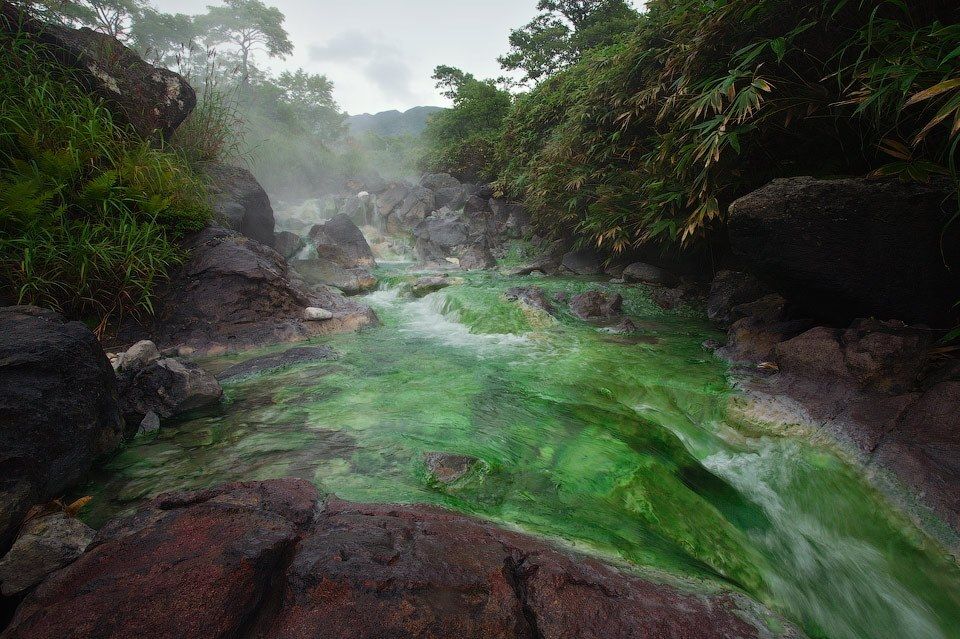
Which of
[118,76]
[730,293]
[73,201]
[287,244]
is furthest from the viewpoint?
[287,244]

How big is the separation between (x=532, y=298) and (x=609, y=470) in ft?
13.6

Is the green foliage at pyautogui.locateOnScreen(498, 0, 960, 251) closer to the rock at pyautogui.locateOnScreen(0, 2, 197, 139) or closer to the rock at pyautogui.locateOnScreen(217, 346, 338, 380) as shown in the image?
the rock at pyautogui.locateOnScreen(217, 346, 338, 380)

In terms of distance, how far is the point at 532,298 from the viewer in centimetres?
631

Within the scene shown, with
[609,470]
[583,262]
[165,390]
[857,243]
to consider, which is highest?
[857,243]

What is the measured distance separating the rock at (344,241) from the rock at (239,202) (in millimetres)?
2091

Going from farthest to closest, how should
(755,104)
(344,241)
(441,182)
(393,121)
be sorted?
1. (393,121)
2. (441,182)
3. (344,241)
4. (755,104)

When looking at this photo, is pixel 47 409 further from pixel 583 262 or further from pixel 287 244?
pixel 287 244

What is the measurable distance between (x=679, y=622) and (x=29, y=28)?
812cm

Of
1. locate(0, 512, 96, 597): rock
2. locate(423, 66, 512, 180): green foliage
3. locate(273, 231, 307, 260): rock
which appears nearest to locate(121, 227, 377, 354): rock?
locate(0, 512, 96, 597): rock

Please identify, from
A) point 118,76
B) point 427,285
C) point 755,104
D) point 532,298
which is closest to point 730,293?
point 755,104

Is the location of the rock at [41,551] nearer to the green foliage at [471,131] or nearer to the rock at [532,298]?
the rock at [532,298]

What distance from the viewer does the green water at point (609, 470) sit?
1.78 meters

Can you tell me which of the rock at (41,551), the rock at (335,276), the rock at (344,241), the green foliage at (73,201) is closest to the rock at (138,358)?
the green foliage at (73,201)

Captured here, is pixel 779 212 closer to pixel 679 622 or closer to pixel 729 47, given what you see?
pixel 729 47
